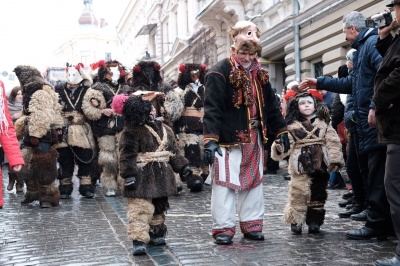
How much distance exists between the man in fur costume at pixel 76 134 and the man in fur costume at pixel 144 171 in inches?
170

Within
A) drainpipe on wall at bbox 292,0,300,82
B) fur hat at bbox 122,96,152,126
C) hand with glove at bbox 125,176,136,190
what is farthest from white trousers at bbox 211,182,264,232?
drainpipe on wall at bbox 292,0,300,82

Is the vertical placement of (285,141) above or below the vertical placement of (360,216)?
above

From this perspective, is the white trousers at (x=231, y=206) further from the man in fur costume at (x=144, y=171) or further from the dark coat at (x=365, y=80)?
the dark coat at (x=365, y=80)

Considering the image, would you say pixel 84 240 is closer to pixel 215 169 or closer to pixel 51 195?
pixel 215 169

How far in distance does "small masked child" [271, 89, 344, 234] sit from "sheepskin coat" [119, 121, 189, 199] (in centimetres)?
123

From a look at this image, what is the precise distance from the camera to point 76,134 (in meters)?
9.73

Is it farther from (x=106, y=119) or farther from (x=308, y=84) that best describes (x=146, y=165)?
(x=106, y=119)

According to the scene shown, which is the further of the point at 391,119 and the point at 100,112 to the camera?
the point at 100,112

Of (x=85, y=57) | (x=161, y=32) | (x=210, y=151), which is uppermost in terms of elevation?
(x=85, y=57)

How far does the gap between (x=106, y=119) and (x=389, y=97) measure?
20.8 ft

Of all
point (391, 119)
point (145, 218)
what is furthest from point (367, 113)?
point (145, 218)

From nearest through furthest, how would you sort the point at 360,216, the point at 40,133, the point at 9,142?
the point at 9,142
the point at 360,216
the point at 40,133

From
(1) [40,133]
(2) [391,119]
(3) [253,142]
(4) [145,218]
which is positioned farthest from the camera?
(1) [40,133]

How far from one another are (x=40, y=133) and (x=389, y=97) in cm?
561
